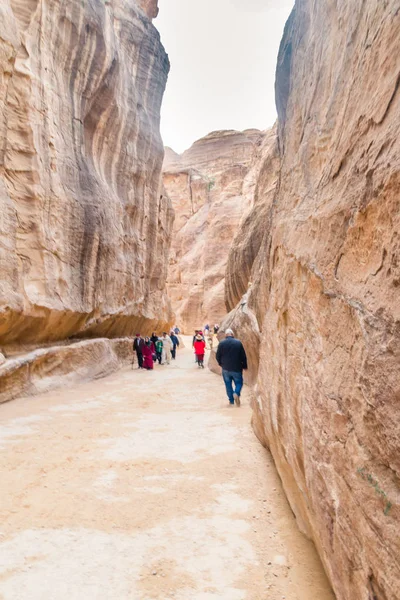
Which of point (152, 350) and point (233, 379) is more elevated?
point (233, 379)

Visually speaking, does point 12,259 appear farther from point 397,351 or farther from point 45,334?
point 397,351

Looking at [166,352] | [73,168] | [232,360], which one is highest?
[73,168]

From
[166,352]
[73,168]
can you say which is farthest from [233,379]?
[166,352]

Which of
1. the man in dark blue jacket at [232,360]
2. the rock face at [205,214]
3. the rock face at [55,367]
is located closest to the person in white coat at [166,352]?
the rock face at [55,367]

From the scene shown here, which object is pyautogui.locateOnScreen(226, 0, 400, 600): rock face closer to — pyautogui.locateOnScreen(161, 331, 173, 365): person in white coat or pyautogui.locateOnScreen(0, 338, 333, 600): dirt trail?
pyautogui.locateOnScreen(0, 338, 333, 600): dirt trail

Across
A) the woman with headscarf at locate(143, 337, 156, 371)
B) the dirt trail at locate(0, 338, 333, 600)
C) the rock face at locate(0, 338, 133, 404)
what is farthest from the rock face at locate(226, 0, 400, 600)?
the woman with headscarf at locate(143, 337, 156, 371)

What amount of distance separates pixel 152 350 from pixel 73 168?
672 cm

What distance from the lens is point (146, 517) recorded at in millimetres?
3059

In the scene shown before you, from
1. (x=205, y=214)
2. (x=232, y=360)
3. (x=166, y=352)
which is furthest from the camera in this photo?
(x=205, y=214)

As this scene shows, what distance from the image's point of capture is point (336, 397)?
6.76ft

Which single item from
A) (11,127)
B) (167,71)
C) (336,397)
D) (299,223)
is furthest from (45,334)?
(167,71)

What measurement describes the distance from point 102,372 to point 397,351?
11.1 m

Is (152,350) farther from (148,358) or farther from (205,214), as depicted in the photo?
(205,214)

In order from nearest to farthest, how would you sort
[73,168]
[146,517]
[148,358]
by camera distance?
[146,517] → [73,168] → [148,358]
